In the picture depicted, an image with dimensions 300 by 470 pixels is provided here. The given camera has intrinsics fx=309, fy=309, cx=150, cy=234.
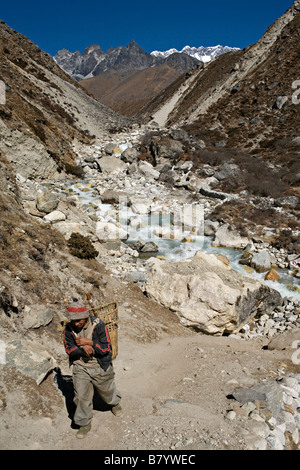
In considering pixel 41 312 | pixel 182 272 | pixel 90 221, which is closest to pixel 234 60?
pixel 90 221

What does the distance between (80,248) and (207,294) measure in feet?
17.0

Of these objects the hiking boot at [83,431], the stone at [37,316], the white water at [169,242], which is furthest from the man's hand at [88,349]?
the white water at [169,242]

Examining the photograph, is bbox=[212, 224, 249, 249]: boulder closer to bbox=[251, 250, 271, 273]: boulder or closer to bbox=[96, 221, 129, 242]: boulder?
bbox=[251, 250, 271, 273]: boulder

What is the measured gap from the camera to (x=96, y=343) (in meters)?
4.48

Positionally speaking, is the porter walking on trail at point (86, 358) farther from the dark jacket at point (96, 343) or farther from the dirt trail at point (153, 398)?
the dirt trail at point (153, 398)

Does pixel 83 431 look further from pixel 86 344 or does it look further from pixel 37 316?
pixel 37 316

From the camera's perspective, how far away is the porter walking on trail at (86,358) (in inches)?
172

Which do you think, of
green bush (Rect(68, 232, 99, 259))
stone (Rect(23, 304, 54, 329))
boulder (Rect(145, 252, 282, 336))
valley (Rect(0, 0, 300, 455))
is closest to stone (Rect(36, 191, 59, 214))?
valley (Rect(0, 0, 300, 455))

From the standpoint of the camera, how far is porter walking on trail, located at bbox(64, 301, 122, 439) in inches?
172

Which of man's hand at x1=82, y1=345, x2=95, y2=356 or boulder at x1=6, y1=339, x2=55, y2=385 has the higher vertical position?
man's hand at x1=82, y1=345, x2=95, y2=356

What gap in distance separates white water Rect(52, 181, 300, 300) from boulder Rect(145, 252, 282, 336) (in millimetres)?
3184

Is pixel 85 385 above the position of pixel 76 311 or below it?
below

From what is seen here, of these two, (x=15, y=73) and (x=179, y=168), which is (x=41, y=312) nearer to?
(x=179, y=168)

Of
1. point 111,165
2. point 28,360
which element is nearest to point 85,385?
point 28,360
